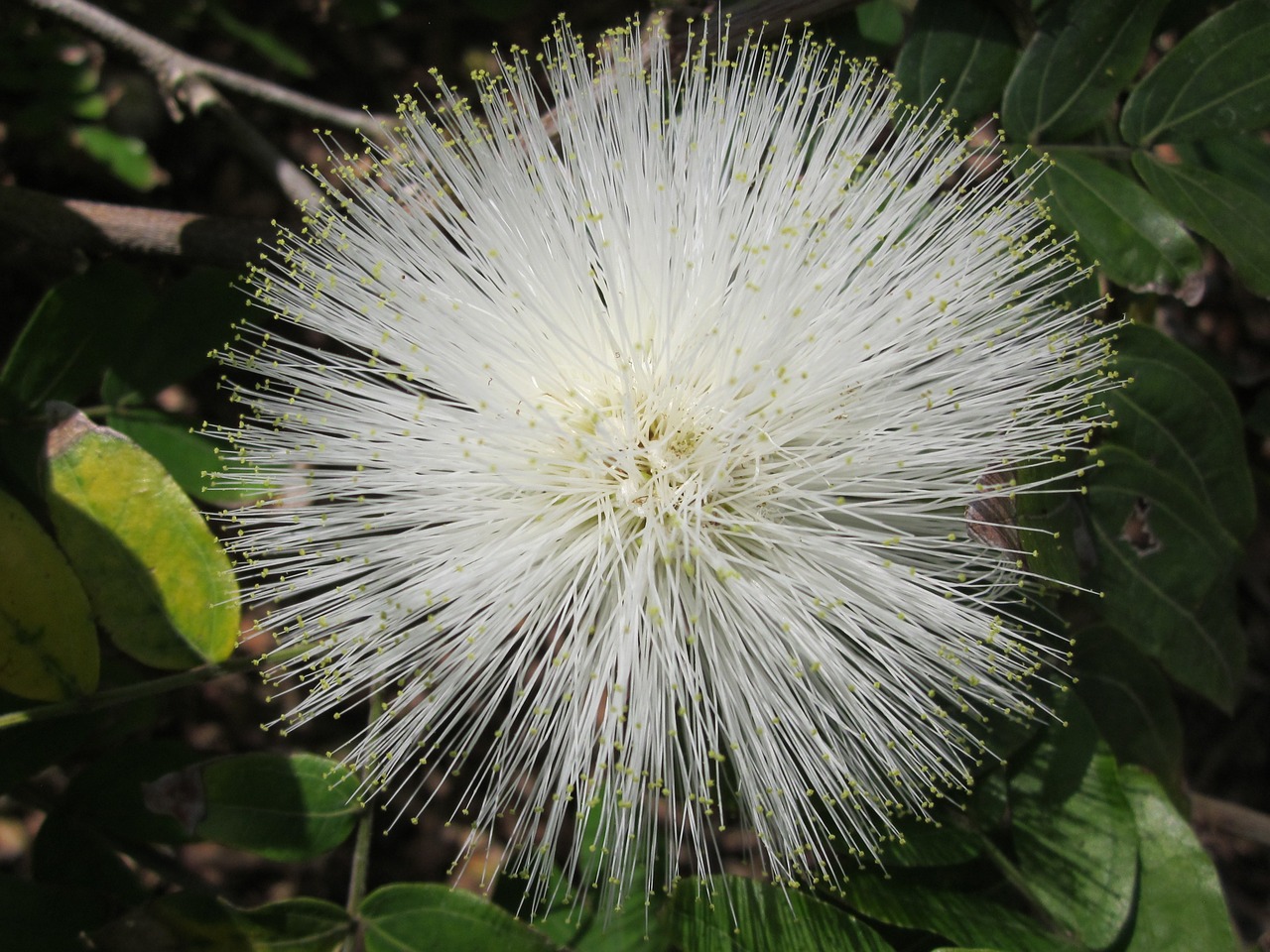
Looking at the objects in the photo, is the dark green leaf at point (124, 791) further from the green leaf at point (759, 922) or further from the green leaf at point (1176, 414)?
the green leaf at point (1176, 414)

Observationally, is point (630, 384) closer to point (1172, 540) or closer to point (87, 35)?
point (1172, 540)

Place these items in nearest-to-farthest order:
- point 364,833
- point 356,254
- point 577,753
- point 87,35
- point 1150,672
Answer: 1. point 577,753
2. point 356,254
3. point 364,833
4. point 1150,672
5. point 87,35

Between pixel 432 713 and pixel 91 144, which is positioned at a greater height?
pixel 91 144

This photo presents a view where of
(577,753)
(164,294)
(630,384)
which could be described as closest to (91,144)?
(164,294)

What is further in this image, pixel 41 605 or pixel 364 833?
pixel 364 833

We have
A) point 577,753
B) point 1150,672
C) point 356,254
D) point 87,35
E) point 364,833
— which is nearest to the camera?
point 577,753

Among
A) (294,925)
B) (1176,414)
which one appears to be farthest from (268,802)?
(1176,414)

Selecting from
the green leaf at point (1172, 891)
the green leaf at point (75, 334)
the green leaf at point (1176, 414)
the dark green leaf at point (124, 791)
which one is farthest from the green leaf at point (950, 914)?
the green leaf at point (75, 334)

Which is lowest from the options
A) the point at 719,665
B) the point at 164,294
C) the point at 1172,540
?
the point at 719,665
